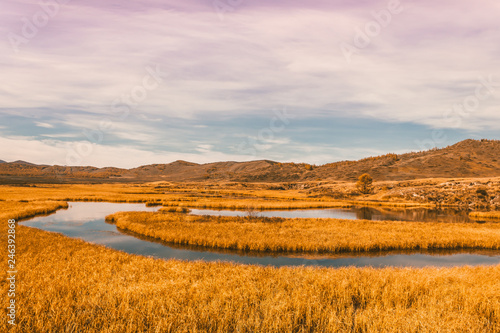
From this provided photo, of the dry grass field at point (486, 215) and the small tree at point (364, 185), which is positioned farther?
the small tree at point (364, 185)

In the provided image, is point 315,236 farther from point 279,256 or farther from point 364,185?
point 364,185

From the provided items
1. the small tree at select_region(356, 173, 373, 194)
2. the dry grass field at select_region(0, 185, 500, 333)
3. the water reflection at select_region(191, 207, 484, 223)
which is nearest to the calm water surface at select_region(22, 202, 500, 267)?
the dry grass field at select_region(0, 185, 500, 333)

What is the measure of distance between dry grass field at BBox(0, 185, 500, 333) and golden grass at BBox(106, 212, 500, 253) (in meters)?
10.4

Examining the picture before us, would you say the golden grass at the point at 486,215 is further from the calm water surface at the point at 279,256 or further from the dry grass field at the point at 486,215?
the calm water surface at the point at 279,256

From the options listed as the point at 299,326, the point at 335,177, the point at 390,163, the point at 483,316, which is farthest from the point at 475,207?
the point at 390,163

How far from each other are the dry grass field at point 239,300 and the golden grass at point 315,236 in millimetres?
10397

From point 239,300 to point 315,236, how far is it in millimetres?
20169

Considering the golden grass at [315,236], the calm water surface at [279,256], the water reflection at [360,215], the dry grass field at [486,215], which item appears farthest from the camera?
the dry grass field at [486,215]

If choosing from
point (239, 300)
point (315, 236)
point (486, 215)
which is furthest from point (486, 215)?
point (239, 300)

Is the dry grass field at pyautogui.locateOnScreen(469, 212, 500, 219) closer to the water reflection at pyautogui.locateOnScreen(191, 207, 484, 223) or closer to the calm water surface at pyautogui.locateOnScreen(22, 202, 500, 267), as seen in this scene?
the water reflection at pyautogui.locateOnScreen(191, 207, 484, 223)

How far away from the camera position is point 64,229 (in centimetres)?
3303

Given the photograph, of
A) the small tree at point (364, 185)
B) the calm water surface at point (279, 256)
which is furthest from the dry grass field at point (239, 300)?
the small tree at point (364, 185)

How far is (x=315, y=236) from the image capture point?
28.9 m

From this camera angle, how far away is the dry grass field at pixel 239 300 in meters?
8.05
